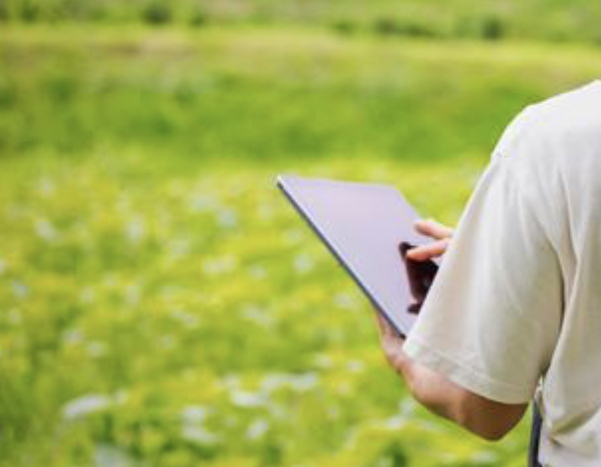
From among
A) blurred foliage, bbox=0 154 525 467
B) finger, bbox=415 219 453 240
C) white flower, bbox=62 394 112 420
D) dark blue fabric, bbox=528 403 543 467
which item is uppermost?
finger, bbox=415 219 453 240

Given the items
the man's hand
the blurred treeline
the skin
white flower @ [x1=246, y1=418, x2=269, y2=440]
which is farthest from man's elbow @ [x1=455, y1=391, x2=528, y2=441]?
the blurred treeline

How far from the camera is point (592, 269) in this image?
0.92 meters

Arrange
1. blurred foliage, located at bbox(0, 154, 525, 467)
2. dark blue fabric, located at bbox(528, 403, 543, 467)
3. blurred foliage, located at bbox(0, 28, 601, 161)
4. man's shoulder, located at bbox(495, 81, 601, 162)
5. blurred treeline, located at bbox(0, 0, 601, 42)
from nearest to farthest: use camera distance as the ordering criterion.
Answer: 1. man's shoulder, located at bbox(495, 81, 601, 162)
2. dark blue fabric, located at bbox(528, 403, 543, 467)
3. blurred foliage, located at bbox(0, 154, 525, 467)
4. blurred foliage, located at bbox(0, 28, 601, 161)
5. blurred treeline, located at bbox(0, 0, 601, 42)

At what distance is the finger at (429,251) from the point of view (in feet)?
3.64

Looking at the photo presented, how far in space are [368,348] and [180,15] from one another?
1.62 m

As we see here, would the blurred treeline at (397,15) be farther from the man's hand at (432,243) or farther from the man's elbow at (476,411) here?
the man's elbow at (476,411)

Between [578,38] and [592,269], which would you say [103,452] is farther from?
[578,38]

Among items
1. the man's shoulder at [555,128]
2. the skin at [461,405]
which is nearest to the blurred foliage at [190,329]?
the skin at [461,405]

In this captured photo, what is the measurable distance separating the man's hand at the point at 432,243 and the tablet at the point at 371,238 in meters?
0.01

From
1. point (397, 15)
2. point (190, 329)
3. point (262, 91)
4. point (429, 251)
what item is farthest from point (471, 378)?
point (397, 15)

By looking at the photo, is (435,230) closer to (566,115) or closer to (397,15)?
(566,115)

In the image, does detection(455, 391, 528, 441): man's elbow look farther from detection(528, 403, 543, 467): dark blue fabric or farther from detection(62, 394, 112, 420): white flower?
detection(62, 394, 112, 420): white flower

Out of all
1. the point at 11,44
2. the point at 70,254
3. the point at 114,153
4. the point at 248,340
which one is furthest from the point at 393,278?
the point at 11,44

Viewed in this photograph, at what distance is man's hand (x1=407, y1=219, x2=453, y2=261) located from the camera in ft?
3.64
